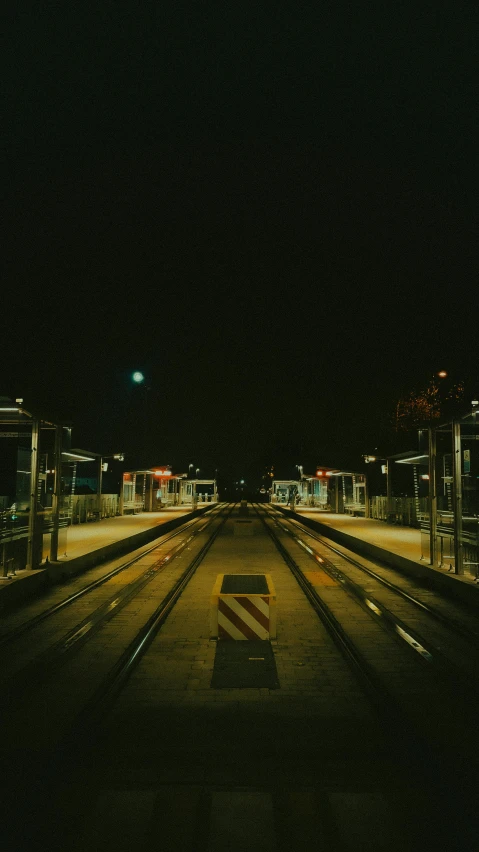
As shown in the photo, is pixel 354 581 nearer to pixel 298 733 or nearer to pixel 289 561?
pixel 289 561

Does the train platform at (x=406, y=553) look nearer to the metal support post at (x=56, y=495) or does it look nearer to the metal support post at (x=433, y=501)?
the metal support post at (x=433, y=501)

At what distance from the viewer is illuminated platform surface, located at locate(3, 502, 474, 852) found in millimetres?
3688

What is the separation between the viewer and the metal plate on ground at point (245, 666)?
657 centimetres

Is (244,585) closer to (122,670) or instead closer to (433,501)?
(122,670)

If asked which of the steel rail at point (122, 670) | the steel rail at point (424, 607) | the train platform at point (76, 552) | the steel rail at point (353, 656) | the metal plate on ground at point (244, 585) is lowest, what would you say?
the steel rail at point (122, 670)

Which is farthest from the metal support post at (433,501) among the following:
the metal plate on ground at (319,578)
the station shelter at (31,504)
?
the station shelter at (31,504)

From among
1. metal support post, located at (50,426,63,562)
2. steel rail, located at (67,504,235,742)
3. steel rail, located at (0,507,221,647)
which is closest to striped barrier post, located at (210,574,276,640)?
steel rail, located at (67,504,235,742)

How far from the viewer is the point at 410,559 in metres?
15.7

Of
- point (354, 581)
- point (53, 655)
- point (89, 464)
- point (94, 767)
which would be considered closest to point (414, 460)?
point (354, 581)

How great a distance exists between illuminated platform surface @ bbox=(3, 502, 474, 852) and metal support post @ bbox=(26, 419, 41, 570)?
6135 mm

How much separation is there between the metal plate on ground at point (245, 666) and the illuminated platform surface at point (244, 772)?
11 cm

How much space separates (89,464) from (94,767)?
44.7 m

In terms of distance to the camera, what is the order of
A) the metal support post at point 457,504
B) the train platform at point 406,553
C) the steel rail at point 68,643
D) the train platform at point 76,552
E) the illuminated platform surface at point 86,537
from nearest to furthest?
1. the steel rail at point 68,643
2. the train platform at point 76,552
3. the train platform at point 406,553
4. the metal support post at point 457,504
5. the illuminated platform surface at point 86,537

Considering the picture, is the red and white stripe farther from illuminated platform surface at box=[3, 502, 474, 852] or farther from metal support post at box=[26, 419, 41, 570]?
metal support post at box=[26, 419, 41, 570]
